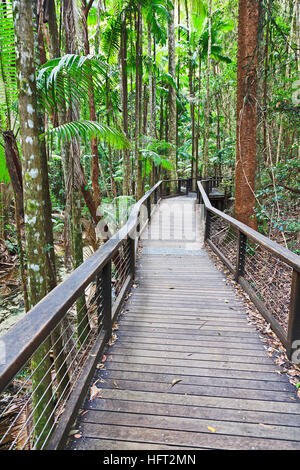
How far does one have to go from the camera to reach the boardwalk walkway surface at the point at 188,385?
186 cm

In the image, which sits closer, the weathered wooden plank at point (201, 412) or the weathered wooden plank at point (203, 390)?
the weathered wooden plank at point (201, 412)

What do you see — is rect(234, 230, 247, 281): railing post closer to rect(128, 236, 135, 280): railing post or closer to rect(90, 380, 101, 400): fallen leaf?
rect(128, 236, 135, 280): railing post

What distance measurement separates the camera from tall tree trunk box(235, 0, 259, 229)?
5184 mm

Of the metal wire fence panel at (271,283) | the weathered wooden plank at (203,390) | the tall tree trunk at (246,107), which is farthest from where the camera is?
the tall tree trunk at (246,107)

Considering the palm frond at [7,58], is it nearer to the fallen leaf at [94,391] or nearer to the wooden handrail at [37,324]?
the wooden handrail at [37,324]

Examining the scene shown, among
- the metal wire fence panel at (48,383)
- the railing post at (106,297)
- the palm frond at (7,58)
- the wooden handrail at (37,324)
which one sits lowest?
the metal wire fence panel at (48,383)

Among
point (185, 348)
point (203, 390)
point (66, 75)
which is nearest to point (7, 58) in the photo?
point (66, 75)

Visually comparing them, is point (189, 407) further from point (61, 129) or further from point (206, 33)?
point (206, 33)

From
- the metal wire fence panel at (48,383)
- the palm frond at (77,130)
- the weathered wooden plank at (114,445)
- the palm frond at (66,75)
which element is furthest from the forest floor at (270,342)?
the palm frond at (66,75)

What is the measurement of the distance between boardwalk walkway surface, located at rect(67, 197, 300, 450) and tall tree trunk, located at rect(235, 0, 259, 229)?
2.39 metres

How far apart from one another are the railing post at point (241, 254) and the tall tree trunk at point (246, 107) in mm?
1551

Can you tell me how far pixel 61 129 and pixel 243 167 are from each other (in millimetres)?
4114

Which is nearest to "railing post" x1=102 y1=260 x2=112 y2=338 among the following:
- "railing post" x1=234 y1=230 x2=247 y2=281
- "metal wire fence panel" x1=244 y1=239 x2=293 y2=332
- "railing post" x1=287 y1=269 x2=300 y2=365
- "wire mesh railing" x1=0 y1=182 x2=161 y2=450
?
"wire mesh railing" x1=0 y1=182 x2=161 y2=450

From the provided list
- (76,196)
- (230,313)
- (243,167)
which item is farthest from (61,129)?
(243,167)
